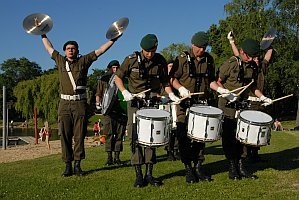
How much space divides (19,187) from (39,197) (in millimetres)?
827

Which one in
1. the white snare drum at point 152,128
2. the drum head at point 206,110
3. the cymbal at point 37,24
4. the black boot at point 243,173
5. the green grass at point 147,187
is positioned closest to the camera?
the green grass at point 147,187

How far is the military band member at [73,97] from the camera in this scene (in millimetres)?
7480

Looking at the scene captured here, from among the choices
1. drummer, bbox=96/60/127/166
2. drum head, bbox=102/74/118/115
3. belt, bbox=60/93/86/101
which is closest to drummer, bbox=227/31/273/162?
drum head, bbox=102/74/118/115

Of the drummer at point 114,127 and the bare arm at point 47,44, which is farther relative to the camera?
the drummer at point 114,127

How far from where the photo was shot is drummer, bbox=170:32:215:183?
7004mm

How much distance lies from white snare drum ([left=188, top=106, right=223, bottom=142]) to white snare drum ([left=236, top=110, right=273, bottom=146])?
16.4 inches

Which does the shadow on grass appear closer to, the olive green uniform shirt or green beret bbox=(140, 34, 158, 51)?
the olive green uniform shirt

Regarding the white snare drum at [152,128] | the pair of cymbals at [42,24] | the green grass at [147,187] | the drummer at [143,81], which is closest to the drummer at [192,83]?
the drummer at [143,81]

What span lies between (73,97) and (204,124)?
2.45m

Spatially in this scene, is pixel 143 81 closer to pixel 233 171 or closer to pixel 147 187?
pixel 147 187

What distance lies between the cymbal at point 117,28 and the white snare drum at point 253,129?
252cm

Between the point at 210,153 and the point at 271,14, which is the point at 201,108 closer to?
the point at 210,153

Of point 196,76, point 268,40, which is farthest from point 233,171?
point 268,40

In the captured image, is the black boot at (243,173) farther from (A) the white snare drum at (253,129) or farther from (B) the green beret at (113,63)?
(B) the green beret at (113,63)
